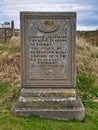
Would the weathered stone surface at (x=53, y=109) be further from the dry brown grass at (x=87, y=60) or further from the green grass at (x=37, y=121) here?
the dry brown grass at (x=87, y=60)

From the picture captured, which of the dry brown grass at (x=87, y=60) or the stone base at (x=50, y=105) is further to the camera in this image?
the dry brown grass at (x=87, y=60)

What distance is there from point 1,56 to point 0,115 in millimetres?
4219

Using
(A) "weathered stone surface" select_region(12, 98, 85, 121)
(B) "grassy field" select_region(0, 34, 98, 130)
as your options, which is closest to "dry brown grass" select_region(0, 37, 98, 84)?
(B) "grassy field" select_region(0, 34, 98, 130)

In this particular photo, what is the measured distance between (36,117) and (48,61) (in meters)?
1.07

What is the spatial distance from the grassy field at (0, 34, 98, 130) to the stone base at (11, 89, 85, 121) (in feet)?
0.37

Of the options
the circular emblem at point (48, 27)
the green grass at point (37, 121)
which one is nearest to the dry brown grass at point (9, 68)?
the green grass at point (37, 121)

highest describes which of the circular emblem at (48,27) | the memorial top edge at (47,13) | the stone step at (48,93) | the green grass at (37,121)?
the memorial top edge at (47,13)

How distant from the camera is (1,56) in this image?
10.4m

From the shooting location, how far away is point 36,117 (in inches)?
245

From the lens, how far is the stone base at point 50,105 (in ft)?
20.5

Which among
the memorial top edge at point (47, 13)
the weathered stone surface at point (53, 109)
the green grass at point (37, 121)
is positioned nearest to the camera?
Answer: the green grass at point (37, 121)

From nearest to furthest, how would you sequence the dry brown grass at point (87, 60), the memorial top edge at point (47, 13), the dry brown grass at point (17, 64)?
the memorial top edge at point (47, 13) → the dry brown grass at point (17, 64) → the dry brown grass at point (87, 60)

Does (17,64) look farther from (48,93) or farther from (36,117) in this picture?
(36,117)

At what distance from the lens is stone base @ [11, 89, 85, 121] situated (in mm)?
6258
